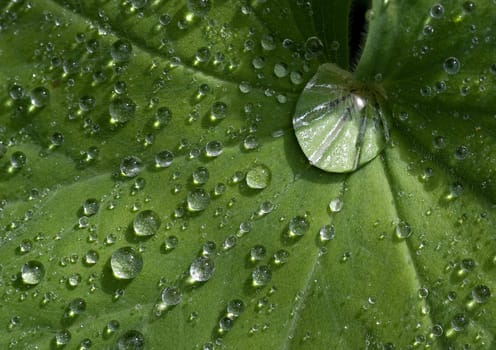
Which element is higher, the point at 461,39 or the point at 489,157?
the point at 461,39

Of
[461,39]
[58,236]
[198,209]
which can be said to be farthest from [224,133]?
[461,39]

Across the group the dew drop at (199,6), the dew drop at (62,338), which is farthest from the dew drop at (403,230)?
the dew drop at (62,338)

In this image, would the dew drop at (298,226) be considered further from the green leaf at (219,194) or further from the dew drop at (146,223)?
the dew drop at (146,223)

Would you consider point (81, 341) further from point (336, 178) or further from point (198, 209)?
point (336, 178)

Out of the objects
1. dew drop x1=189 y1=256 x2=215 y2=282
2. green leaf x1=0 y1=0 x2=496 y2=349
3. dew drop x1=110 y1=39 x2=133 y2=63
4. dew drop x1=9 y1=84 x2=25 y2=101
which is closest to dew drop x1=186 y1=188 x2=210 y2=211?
green leaf x1=0 y1=0 x2=496 y2=349

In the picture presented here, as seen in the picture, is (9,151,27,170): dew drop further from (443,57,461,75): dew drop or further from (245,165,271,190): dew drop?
Answer: (443,57,461,75): dew drop

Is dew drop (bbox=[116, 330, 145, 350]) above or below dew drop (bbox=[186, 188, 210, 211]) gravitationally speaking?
below
